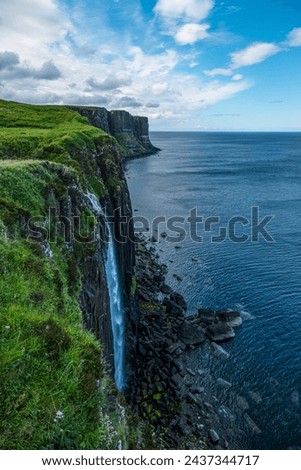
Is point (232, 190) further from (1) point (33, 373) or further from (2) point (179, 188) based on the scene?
(1) point (33, 373)

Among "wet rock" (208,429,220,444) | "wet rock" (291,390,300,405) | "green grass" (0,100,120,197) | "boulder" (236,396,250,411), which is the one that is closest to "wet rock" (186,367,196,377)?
"boulder" (236,396,250,411)

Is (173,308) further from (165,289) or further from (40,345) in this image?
(40,345)

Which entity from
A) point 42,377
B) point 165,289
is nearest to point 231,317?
point 165,289

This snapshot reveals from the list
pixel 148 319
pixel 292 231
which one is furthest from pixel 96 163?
pixel 292 231

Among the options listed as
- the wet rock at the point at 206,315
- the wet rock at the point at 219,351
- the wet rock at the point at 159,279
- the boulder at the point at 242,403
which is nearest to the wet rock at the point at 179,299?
the wet rock at the point at 206,315

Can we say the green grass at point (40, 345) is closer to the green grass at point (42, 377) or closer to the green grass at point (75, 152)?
the green grass at point (42, 377)

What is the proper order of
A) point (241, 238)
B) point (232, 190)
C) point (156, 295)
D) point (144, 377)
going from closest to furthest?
point (144, 377)
point (156, 295)
point (241, 238)
point (232, 190)
